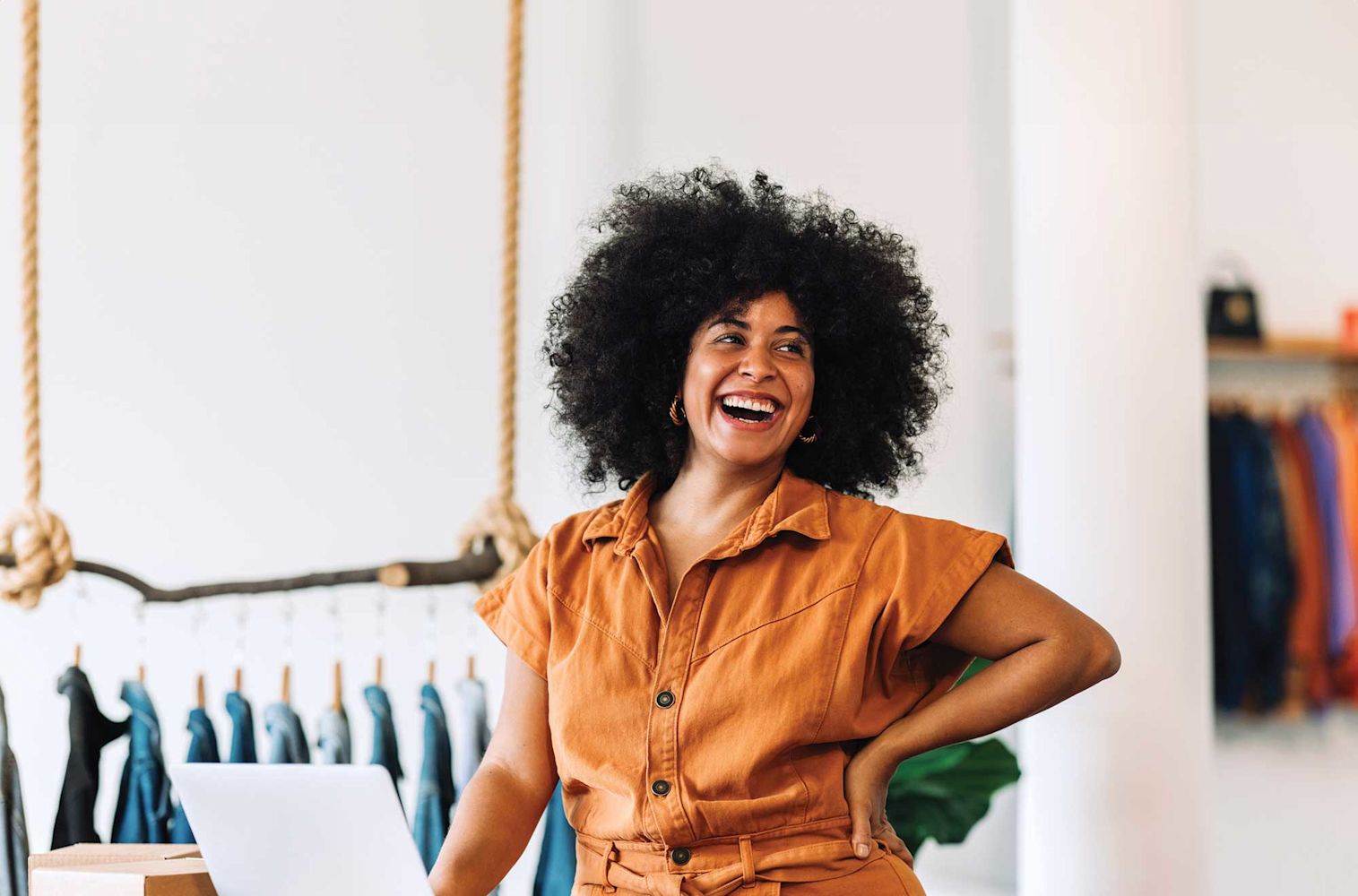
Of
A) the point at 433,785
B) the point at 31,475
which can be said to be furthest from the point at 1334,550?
the point at 31,475

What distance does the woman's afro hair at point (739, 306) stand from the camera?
1.77 metres

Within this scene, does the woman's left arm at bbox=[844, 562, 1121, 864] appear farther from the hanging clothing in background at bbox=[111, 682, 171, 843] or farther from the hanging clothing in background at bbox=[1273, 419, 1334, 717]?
the hanging clothing in background at bbox=[1273, 419, 1334, 717]

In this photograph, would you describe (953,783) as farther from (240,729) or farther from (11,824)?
(11,824)

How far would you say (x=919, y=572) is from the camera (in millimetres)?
1611

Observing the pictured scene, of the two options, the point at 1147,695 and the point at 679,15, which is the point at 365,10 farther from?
the point at 1147,695

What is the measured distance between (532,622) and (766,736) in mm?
345

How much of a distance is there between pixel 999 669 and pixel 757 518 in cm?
32

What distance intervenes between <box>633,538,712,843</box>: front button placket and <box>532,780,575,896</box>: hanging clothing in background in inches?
35.6

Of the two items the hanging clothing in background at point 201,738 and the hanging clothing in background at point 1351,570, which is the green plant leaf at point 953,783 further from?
the hanging clothing in background at point 1351,570

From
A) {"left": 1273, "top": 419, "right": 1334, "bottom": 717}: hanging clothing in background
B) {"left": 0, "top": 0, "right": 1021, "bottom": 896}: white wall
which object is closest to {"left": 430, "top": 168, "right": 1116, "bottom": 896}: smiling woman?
{"left": 0, "top": 0, "right": 1021, "bottom": 896}: white wall

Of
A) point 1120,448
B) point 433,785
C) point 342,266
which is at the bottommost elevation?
point 433,785

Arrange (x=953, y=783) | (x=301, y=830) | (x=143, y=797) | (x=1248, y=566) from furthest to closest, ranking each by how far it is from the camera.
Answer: (x=1248, y=566) < (x=953, y=783) < (x=143, y=797) < (x=301, y=830)

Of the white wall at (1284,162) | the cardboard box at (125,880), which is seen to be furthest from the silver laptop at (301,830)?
the white wall at (1284,162)

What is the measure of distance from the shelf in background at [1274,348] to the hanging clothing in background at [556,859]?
261 cm
